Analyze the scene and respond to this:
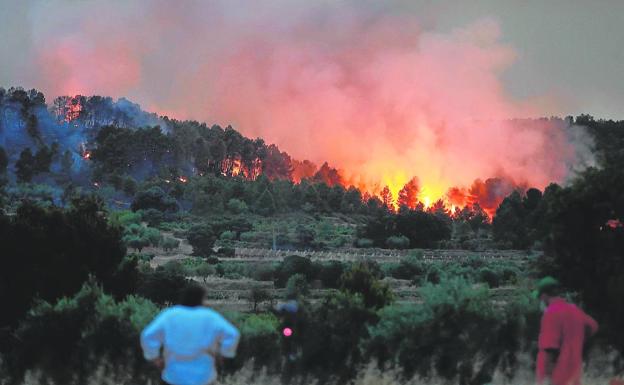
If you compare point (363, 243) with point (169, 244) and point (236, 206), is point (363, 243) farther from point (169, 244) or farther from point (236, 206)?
point (236, 206)

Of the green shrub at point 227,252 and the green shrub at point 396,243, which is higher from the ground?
the green shrub at point 396,243

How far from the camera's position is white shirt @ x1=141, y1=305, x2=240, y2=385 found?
274 inches

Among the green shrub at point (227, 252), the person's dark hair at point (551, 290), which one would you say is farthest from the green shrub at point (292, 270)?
the person's dark hair at point (551, 290)

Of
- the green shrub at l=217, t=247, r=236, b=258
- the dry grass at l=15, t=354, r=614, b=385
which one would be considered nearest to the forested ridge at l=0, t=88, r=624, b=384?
the dry grass at l=15, t=354, r=614, b=385

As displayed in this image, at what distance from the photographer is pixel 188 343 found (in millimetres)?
6953

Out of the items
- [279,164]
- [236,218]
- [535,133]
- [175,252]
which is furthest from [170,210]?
[535,133]

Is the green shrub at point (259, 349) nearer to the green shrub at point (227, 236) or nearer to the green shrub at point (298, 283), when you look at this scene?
the green shrub at point (298, 283)

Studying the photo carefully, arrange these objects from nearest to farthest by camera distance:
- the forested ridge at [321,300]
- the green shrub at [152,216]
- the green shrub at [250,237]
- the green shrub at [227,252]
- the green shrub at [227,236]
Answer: the forested ridge at [321,300] → the green shrub at [227,252] → the green shrub at [227,236] → the green shrub at [250,237] → the green shrub at [152,216]

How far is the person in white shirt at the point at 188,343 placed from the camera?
6.96 metres

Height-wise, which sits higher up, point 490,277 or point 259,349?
point 490,277

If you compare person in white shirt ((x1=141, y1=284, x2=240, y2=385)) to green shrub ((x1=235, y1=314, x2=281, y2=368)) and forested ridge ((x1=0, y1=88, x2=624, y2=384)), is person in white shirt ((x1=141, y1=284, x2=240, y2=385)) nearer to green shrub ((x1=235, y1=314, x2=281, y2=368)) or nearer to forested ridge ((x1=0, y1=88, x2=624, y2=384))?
forested ridge ((x1=0, y1=88, x2=624, y2=384))

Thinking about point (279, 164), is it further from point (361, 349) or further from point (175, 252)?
point (361, 349)

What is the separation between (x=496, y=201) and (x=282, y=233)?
61.1m

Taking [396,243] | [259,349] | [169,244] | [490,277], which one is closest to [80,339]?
[259,349]
